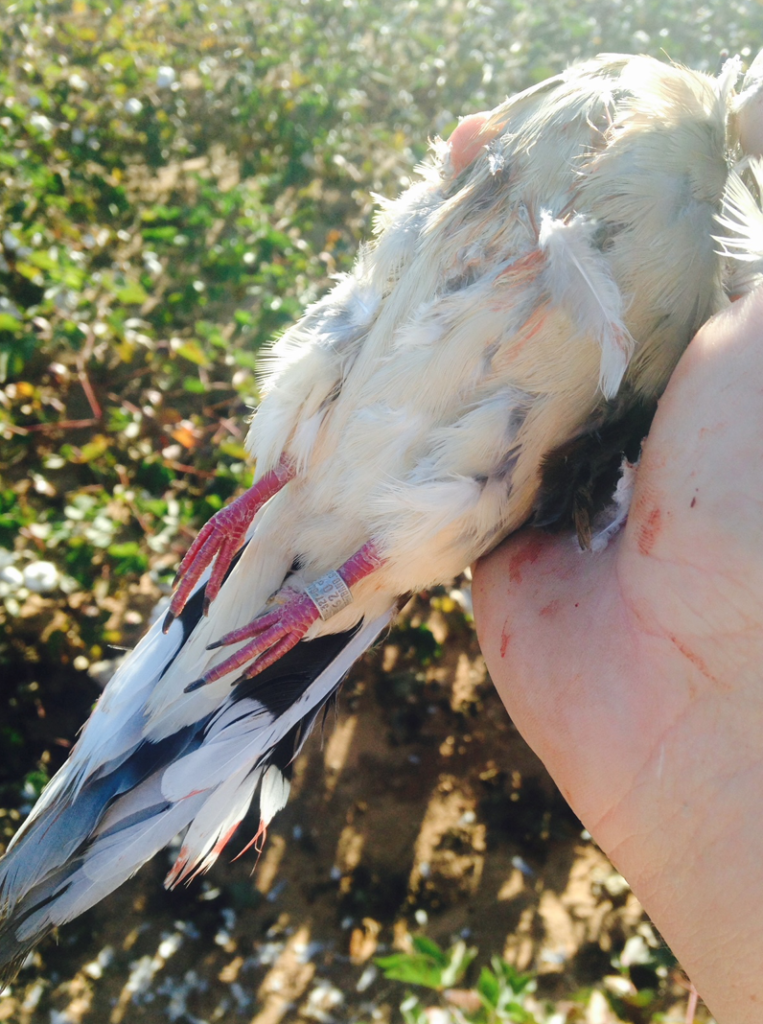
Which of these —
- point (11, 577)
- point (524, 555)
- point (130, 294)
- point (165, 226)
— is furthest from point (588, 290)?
point (165, 226)

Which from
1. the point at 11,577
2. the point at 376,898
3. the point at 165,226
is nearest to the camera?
the point at 376,898

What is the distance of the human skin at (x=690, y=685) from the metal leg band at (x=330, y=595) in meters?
0.44

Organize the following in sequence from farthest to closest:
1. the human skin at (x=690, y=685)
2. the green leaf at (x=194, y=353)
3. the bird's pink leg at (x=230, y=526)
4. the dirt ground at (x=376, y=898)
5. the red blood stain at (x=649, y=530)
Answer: the green leaf at (x=194, y=353) < the dirt ground at (x=376, y=898) < the bird's pink leg at (x=230, y=526) < the red blood stain at (x=649, y=530) < the human skin at (x=690, y=685)

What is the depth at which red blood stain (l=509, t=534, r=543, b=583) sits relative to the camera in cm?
156

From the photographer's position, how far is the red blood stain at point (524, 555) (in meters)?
1.56

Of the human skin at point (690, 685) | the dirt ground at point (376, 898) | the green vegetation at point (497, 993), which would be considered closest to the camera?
the human skin at point (690, 685)

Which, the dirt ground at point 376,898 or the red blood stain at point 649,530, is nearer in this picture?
the red blood stain at point 649,530

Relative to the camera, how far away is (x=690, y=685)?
3.94 feet

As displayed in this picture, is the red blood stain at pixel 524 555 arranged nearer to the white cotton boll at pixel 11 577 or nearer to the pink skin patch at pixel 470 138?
the pink skin patch at pixel 470 138

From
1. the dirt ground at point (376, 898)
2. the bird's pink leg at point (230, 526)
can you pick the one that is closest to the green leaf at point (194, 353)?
the bird's pink leg at point (230, 526)

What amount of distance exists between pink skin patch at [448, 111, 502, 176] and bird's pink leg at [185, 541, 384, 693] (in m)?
0.82

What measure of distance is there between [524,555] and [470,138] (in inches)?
34.4

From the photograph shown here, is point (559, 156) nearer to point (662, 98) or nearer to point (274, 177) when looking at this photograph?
point (662, 98)

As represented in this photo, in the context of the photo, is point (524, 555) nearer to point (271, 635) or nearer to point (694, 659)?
point (694, 659)
